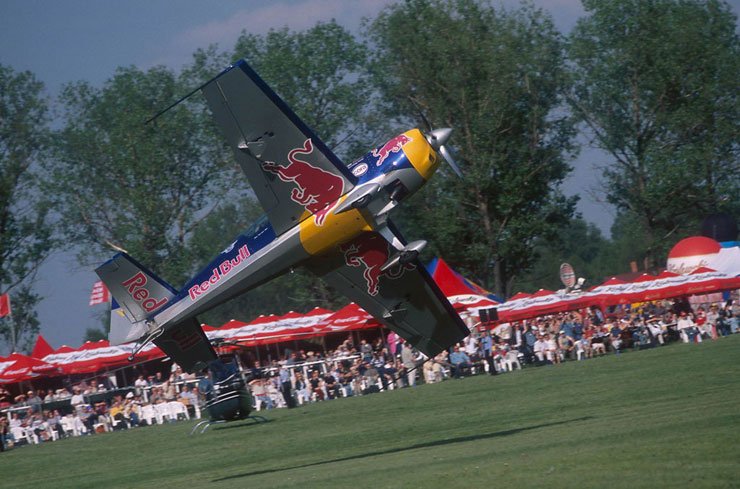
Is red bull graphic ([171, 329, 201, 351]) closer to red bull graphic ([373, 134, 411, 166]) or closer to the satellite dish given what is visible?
red bull graphic ([373, 134, 411, 166])

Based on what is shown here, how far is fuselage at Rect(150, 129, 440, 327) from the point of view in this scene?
19.8 m

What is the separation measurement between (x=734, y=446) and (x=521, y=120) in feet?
197

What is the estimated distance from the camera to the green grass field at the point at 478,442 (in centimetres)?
1363

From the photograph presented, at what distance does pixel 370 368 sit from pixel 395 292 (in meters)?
21.2

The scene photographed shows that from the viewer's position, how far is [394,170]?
19766 mm

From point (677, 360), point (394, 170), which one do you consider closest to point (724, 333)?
point (677, 360)

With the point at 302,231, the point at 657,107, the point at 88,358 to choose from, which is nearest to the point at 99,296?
the point at 88,358

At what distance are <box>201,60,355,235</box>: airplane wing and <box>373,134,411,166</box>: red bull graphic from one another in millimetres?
720

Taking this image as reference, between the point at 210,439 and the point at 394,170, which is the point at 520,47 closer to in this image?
the point at 210,439

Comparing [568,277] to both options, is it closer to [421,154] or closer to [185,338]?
[185,338]

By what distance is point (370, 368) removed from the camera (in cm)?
4353

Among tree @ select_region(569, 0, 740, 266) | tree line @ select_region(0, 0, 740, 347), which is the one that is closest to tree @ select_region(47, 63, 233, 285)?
tree line @ select_region(0, 0, 740, 347)

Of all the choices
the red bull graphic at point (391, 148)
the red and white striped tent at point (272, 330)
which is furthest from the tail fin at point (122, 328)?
the red and white striped tent at point (272, 330)

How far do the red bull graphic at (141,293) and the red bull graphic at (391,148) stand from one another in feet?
20.7
